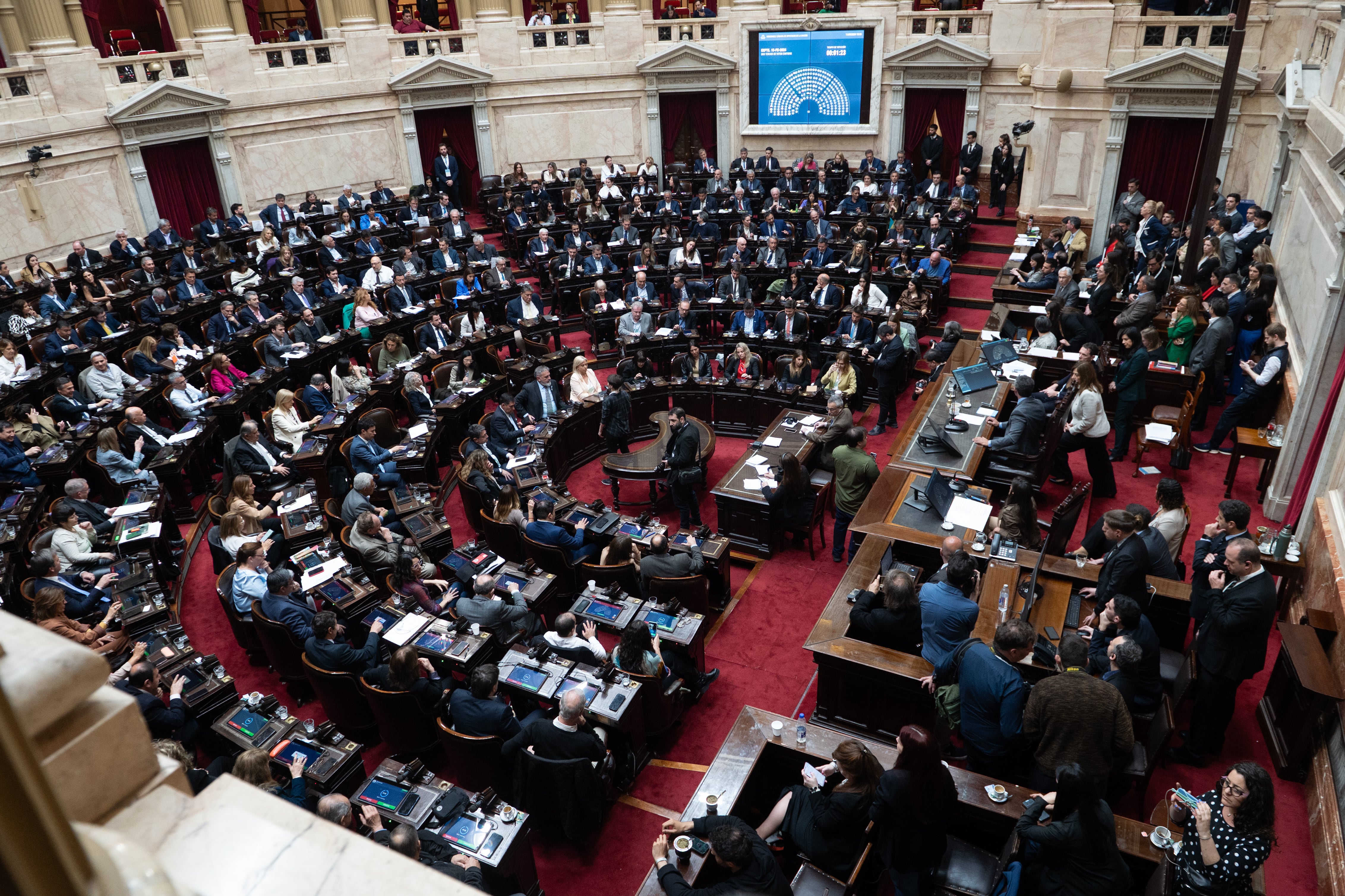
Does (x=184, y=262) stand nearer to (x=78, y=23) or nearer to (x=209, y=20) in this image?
(x=78, y=23)

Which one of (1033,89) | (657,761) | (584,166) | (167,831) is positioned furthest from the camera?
(584,166)

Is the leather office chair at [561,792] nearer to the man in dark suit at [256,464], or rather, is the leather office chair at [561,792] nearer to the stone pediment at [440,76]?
the man in dark suit at [256,464]

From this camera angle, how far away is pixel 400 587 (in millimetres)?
7539

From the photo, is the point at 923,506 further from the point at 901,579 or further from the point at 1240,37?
the point at 1240,37

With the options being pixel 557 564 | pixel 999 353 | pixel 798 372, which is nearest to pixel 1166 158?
pixel 999 353

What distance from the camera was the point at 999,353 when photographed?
409 inches

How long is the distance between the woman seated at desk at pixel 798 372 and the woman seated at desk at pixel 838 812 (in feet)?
24.2

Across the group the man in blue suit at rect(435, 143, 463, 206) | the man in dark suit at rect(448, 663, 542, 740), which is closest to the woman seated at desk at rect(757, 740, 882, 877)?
the man in dark suit at rect(448, 663, 542, 740)

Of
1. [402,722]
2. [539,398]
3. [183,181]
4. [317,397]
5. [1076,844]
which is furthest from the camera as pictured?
[183,181]

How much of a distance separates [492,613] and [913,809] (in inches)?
152

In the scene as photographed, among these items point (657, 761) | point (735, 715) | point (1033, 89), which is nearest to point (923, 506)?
point (735, 715)

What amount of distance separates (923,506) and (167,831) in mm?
7344

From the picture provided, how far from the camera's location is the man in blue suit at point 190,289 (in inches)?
542

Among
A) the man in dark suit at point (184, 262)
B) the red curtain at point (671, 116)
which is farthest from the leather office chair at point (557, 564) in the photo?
the red curtain at point (671, 116)
